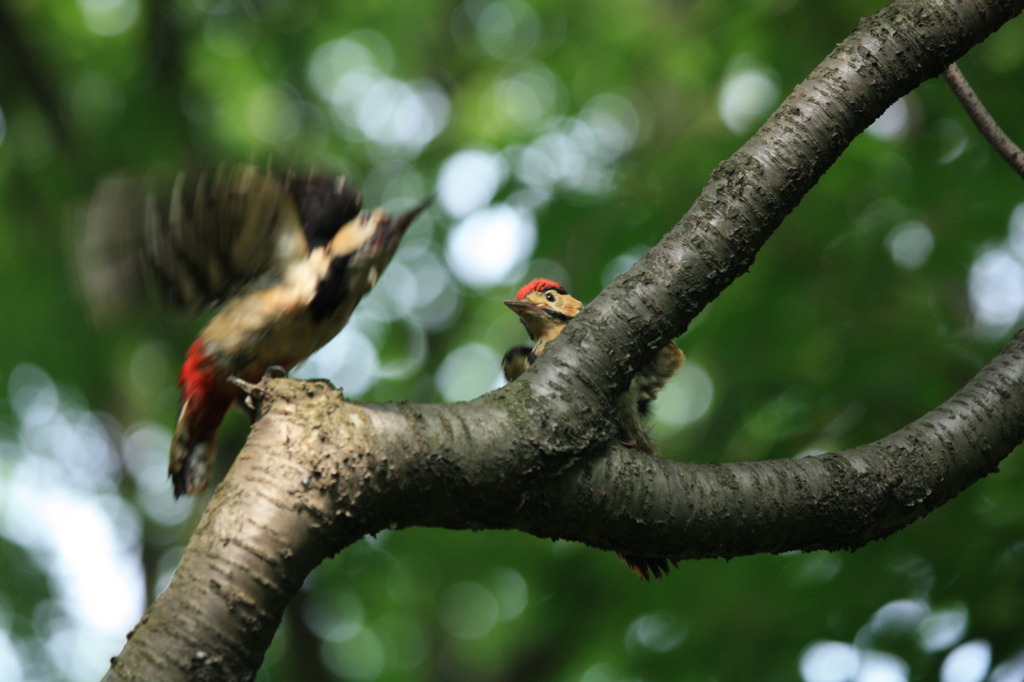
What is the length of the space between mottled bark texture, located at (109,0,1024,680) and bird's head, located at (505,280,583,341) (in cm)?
150

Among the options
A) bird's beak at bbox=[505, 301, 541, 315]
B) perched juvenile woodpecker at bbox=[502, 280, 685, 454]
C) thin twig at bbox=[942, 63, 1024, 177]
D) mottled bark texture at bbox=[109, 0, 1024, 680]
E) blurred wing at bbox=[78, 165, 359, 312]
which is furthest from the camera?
bird's beak at bbox=[505, 301, 541, 315]

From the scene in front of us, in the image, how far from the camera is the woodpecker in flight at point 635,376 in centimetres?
247

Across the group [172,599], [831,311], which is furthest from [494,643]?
[172,599]

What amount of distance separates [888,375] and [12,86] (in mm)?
6893

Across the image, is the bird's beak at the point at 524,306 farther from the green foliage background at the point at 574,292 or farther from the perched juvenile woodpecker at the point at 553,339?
the green foliage background at the point at 574,292

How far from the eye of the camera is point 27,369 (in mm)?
6449

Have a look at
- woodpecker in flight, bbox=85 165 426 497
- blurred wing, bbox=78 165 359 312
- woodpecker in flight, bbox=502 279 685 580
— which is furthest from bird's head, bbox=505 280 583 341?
blurred wing, bbox=78 165 359 312

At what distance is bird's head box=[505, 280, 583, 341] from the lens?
11.6 feet

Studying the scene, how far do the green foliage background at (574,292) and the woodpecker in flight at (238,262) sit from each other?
7.4 inches

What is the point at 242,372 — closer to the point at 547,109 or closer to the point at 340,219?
the point at 340,219

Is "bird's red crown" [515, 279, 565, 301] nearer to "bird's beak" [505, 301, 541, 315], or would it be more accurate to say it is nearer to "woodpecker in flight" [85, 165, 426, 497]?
"bird's beak" [505, 301, 541, 315]

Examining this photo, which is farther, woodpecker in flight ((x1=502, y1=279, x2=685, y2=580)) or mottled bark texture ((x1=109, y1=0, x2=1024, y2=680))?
woodpecker in flight ((x1=502, y1=279, x2=685, y2=580))

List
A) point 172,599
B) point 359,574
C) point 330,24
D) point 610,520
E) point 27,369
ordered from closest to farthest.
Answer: point 172,599
point 610,520
point 359,574
point 27,369
point 330,24

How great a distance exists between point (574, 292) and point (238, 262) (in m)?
2.67
